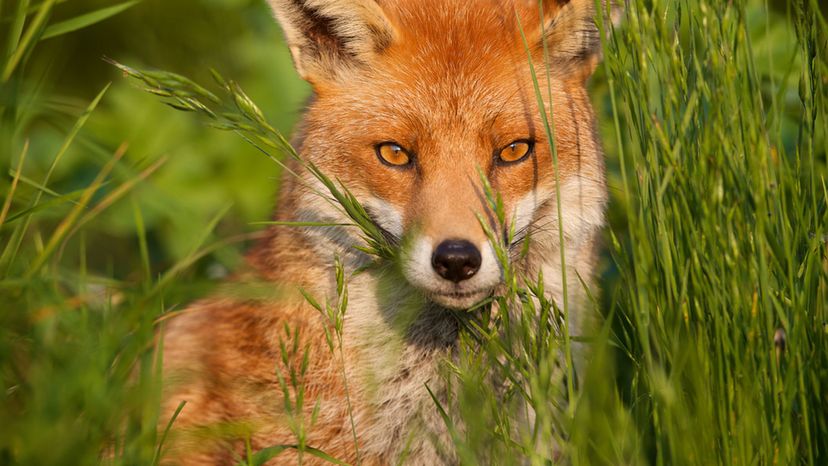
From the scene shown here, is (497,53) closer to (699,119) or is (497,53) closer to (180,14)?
(699,119)

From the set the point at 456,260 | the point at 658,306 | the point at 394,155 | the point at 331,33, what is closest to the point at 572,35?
the point at 394,155

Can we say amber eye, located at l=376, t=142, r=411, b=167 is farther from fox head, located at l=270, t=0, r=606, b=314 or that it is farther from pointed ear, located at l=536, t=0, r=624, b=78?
pointed ear, located at l=536, t=0, r=624, b=78

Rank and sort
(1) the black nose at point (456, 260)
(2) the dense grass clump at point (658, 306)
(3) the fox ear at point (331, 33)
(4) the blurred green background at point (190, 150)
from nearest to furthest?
1. (2) the dense grass clump at point (658, 306)
2. (1) the black nose at point (456, 260)
3. (3) the fox ear at point (331, 33)
4. (4) the blurred green background at point (190, 150)

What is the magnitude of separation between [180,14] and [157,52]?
1034mm

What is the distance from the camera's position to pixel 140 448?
6.95 ft

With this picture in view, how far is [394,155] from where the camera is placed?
296 cm

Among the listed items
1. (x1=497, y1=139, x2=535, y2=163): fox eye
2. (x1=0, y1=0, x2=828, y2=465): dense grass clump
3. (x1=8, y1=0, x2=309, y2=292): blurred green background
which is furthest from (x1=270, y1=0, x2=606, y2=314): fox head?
(x1=8, y1=0, x2=309, y2=292): blurred green background

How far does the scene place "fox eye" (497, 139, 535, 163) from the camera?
2.93 meters

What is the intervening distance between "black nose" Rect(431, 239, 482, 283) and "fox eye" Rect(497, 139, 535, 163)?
46 centimetres

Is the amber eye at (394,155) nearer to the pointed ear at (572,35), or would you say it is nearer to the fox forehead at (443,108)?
the fox forehead at (443,108)

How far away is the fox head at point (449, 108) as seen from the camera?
9.48 feet

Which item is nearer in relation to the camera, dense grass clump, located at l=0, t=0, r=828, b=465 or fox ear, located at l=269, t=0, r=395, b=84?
dense grass clump, located at l=0, t=0, r=828, b=465

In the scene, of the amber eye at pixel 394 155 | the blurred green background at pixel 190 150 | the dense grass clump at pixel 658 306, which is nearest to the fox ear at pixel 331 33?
the amber eye at pixel 394 155

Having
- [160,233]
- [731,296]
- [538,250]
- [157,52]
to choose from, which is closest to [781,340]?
[731,296]
